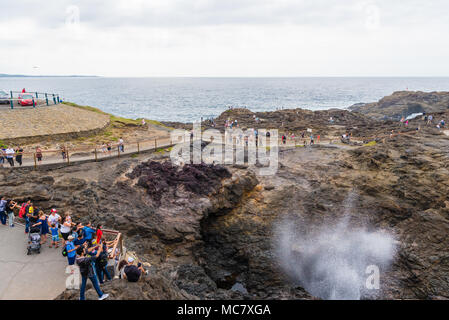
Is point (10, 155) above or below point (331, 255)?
above

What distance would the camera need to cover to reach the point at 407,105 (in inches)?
3275

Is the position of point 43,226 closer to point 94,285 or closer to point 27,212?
point 27,212

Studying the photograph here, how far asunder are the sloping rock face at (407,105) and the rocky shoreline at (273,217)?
60.8 meters

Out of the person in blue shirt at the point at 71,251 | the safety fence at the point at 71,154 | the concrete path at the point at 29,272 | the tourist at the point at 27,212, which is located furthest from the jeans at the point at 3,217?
the safety fence at the point at 71,154

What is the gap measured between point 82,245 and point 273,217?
532 inches

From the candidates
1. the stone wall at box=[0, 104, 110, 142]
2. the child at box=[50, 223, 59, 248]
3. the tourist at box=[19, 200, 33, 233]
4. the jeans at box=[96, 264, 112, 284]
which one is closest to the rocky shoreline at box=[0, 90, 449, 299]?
the jeans at box=[96, 264, 112, 284]

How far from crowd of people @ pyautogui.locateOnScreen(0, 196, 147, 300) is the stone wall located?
14.9 metres

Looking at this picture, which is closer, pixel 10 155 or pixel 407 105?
pixel 10 155

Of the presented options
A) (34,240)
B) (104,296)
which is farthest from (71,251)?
(104,296)

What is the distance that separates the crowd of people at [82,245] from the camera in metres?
8.90

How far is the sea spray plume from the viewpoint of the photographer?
16.6m

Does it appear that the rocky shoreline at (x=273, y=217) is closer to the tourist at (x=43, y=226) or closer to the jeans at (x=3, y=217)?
the jeans at (x=3, y=217)

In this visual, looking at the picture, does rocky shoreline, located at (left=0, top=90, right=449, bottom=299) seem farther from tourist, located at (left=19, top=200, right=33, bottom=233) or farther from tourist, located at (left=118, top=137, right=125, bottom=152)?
tourist, located at (left=19, top=200, right=33, bottom=233)
